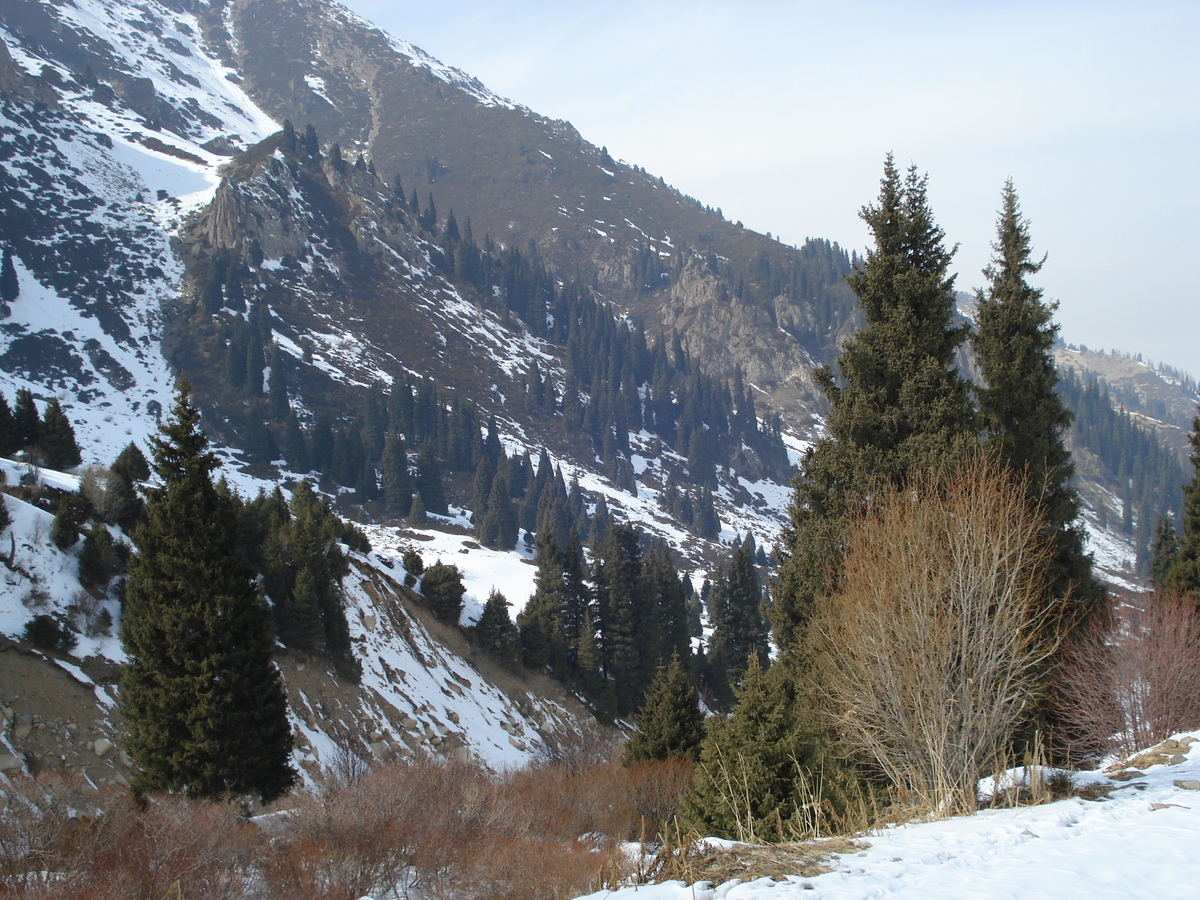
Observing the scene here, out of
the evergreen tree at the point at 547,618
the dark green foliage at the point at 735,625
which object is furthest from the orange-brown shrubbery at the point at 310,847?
the dark green foliage at the point at 735,625

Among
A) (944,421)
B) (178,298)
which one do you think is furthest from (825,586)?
(178,298)

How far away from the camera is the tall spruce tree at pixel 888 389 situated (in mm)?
17047

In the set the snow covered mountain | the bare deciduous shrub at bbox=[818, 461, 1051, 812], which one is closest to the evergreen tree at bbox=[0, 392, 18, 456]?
the snow covered mountain

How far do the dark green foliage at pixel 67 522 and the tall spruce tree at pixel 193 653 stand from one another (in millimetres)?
10748

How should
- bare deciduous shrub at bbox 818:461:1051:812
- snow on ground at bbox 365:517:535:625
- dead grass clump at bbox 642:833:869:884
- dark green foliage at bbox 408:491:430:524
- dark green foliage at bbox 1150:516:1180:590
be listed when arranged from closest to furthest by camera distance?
dead grass clump at bbox 642:833:869:884 → bare deciduous shrub at bbox 818:461:1051:812 → dark green foliage at bbox 1150:516:1180:590 → snow on ground at bbox 365:517:535:625 → dark green foliage at bbox 408:491:430:524

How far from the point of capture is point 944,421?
1680cm

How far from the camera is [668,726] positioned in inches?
1130

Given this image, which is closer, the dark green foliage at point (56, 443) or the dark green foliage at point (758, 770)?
the dark green foliage at point (758, 770)

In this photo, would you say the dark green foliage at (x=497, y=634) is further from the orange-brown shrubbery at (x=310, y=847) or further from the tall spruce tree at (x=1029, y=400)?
the tall spruce tree at (x=1029, y=400)

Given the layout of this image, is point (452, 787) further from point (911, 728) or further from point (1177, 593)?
point (1177, 593)

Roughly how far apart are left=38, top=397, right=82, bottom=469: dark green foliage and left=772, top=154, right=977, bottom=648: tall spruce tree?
39044 mm

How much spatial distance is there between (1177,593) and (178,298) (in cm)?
14127

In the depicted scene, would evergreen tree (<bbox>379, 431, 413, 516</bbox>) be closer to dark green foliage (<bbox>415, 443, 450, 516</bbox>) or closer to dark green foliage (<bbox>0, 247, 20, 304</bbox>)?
dark green foliage (<bbox>415, 443, 450, 516</bbox>)

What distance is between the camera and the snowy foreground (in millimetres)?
7305
